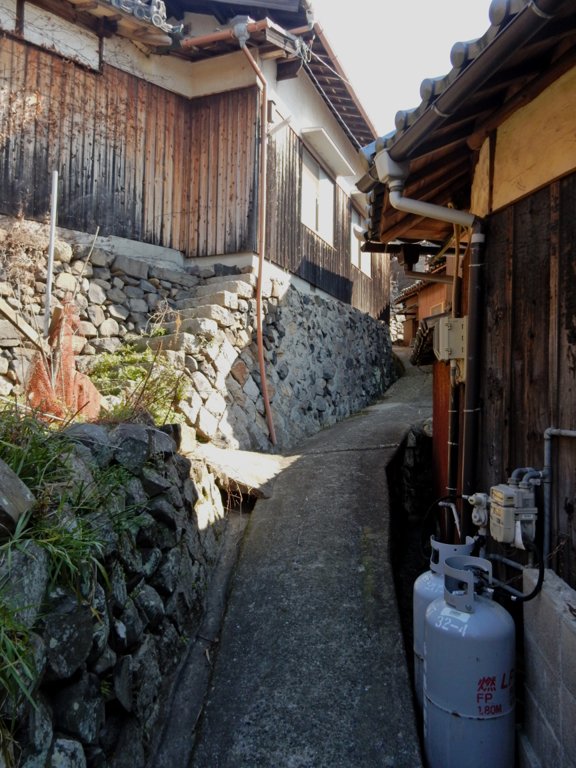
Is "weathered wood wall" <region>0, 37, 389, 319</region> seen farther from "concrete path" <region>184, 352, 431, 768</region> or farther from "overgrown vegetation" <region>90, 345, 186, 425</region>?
"concrete path" <region>184, 352, 431, 768</region>

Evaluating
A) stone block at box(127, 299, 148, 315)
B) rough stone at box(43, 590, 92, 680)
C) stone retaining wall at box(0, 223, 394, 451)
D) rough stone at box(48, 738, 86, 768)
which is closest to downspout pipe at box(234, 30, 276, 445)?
stone retaining wall at box(0, 223, 394, 451)

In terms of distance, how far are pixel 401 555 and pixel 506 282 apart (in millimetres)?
3182

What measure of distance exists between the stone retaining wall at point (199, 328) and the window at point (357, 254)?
398 cm

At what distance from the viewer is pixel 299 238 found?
10.0m

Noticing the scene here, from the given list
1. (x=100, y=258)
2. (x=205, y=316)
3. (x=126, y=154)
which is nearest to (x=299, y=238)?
(x=126, y=154)

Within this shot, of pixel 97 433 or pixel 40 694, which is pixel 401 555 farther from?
pixel 40 694

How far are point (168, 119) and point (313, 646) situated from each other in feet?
27.1

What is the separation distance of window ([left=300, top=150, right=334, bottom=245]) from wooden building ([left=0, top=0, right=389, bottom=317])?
12 cm

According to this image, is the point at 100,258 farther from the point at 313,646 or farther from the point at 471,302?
the point at 313,646

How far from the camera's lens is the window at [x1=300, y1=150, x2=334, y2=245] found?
34.5 feet

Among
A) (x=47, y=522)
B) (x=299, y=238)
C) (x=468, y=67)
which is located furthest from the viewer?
(x=299, y=238)

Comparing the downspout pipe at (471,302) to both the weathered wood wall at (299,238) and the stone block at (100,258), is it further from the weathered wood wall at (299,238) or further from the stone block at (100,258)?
the weathered wood wall at (299,238)

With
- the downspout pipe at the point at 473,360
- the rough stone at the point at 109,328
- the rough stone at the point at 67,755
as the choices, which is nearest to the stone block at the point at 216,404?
the rough stone at the point at 109,328

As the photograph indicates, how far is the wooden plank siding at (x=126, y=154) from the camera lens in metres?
7.04
